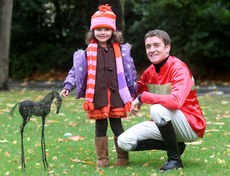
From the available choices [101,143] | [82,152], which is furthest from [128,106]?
[82,152]

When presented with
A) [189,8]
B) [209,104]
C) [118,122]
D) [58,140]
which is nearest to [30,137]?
[58,140]

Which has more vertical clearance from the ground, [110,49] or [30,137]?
[110,49]

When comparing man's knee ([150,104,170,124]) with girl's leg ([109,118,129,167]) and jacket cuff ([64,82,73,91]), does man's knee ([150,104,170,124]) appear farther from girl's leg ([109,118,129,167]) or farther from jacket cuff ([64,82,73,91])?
jacket cuff ([64,82,73,91])

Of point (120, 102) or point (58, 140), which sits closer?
point (120, 102)

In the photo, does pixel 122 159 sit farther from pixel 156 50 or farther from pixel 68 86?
pixel 156 50

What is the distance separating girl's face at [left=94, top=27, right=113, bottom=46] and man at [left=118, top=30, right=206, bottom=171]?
1.38 feet

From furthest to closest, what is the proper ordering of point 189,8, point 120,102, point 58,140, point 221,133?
point 189,8, point 221,133, point 58,140, point 120,102

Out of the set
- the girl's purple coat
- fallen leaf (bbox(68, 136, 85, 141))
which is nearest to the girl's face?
the girl's purple coat

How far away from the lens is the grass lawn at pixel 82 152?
Answer: 5.34 metres

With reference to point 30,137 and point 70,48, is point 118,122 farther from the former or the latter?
point 70,48

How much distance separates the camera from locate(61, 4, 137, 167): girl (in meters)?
5.44

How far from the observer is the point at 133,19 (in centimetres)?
2192

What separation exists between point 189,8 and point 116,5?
17.6ft

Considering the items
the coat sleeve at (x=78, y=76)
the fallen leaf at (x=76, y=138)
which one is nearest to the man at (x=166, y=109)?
the coat sleeve at (x=78, y=76)
